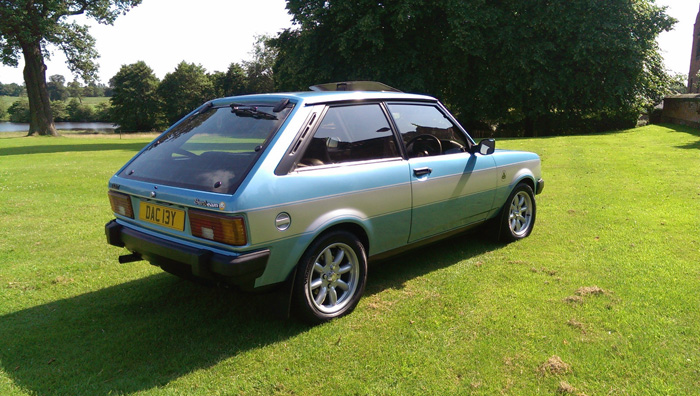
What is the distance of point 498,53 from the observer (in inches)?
983

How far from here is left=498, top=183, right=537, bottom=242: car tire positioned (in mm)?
5469

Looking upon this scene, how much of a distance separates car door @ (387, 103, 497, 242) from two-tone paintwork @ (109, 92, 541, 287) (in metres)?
0.01

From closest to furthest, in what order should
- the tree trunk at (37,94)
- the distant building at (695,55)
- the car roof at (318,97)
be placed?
1. the car roof at (318,97)
2. the tree trunk at (37,94)
3. the distant building at (695,55)

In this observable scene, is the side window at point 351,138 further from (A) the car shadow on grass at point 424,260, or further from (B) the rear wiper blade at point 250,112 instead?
(A) the car shadow on grass at point 424,260

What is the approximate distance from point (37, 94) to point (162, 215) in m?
39.8

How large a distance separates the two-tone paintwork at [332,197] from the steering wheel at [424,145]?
0.36 ft

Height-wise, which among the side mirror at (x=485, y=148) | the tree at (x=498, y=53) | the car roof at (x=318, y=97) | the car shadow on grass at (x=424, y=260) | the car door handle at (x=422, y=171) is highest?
the tree at (x=498, y=53)

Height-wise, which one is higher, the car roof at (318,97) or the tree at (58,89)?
the tree at (58,89)

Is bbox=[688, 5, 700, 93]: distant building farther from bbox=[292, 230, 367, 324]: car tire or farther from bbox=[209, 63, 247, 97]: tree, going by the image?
bbox=[292, 230, 367, 324]: car tire

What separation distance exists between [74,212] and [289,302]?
240 inches

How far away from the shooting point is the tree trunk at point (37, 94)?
35.2 m

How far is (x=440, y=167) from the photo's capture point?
447 centimetres

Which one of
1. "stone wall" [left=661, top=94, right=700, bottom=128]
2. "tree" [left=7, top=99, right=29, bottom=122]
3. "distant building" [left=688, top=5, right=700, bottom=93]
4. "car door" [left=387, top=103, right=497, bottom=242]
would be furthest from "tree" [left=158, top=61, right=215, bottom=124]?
A: "car door" [left=387, top=103, right=497, bottom=242]

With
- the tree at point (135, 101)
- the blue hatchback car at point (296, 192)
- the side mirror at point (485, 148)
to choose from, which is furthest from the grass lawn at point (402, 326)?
the tree at point (135, 101)
